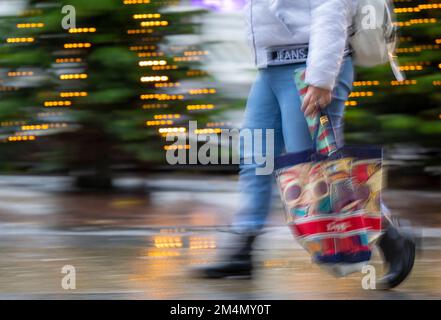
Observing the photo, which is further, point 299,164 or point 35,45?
point 35,45

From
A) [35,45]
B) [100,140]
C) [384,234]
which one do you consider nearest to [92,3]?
[35,45]

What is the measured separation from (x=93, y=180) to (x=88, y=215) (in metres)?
1.08

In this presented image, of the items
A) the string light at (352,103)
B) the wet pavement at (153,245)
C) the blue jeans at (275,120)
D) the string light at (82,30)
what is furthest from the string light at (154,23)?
the blue jeans at (275,120)

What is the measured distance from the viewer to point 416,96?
26.6ft

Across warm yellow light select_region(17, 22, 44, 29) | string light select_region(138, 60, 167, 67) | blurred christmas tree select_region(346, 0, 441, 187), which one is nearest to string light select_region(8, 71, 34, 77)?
warm yellow light select_region(17, 22, 44, 29)

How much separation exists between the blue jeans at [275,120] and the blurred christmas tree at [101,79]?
2968 millimetres

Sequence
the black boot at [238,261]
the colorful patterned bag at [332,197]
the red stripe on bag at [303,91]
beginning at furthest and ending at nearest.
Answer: the black boot at [238,261]
the red stripe on bag at [303,91]
the colorful patterned bag at [332,197]

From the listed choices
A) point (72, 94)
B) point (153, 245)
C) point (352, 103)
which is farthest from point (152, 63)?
point (153, 245)

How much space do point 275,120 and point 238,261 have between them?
27.5 inches

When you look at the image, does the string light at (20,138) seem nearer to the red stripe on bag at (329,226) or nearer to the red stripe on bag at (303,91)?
the red stripe on bag at (303,91)

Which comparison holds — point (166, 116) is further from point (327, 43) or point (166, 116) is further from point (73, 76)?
point (327, 43)

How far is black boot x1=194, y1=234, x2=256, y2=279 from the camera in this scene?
4977mm

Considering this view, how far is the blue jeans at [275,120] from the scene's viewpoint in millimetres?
4629
